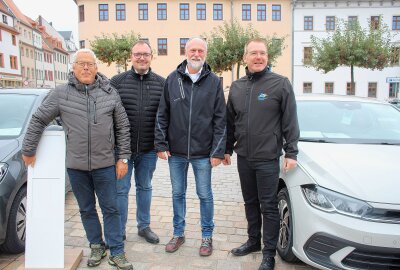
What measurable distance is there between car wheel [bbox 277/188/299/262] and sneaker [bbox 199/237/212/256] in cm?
66

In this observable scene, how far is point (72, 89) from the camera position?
9.95 feet

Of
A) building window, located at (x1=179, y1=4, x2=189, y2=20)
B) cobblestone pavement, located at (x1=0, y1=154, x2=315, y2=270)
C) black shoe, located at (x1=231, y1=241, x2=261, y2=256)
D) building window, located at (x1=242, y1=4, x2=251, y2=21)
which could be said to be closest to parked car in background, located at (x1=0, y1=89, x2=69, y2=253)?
cobblestone pavement, located at (x1=0, y1=154, x2=315, y2=270)

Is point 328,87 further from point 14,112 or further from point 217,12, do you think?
point 14,112

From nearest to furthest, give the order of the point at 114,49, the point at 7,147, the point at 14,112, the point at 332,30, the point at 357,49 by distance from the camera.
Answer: the point at 7,147, the point at 14,112, the point at 357,49, the point at 114,49, the point at 332,30

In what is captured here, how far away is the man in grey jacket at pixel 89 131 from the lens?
9.79ft

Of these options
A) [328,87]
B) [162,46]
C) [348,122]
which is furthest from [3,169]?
[328,87]

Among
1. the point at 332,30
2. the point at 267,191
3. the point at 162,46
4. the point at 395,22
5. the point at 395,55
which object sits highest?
the point at 395,22

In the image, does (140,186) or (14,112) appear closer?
(140,186)

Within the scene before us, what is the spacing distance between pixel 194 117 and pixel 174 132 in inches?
9.9

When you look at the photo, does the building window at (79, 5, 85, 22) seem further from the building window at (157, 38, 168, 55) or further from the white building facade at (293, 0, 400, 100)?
the white building facade at (293, 0, 400, 100)

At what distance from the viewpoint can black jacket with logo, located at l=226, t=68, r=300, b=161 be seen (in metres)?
3.07

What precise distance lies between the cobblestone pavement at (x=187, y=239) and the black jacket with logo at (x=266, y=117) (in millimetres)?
1042

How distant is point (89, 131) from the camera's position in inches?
118

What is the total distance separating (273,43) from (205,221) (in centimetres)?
2188
